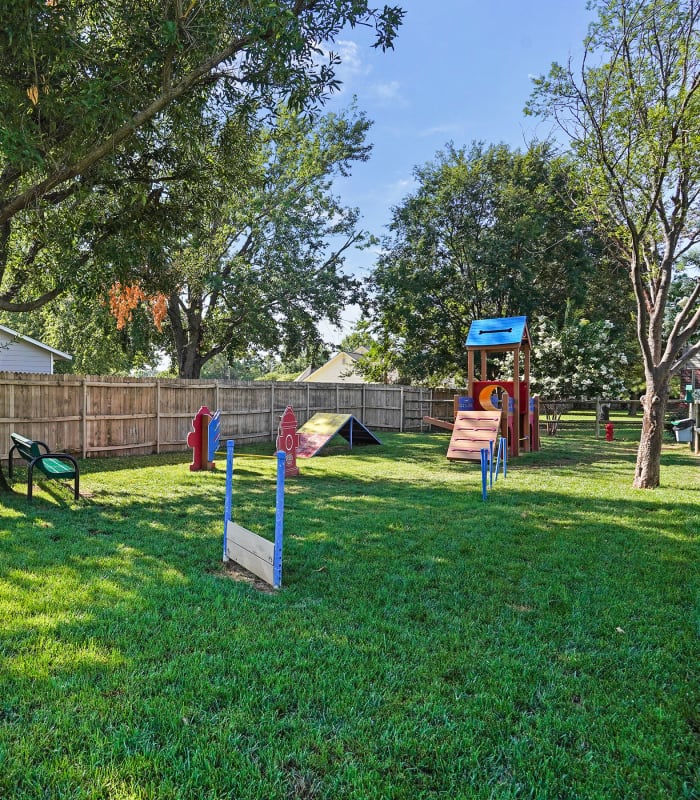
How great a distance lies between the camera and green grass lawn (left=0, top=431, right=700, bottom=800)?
1.83m

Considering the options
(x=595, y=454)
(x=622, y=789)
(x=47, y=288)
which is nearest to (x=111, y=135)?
(x=47, y=288)

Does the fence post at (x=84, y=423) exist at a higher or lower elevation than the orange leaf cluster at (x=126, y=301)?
lower

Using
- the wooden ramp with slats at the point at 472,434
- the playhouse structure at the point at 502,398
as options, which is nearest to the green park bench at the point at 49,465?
the wooden ramp with slats at the point at 472,434

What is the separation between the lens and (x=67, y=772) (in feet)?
5.82

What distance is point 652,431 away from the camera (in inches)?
286

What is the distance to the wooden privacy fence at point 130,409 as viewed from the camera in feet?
30.3

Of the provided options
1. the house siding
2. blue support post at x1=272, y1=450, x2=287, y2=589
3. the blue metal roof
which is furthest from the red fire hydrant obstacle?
the house siding

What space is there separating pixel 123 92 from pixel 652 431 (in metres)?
8.20

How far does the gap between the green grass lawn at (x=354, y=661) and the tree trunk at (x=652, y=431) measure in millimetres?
2056

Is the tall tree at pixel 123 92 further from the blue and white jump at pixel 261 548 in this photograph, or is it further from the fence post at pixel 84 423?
the blue and white jump at pixel 261 548

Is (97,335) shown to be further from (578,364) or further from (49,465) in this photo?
(578,364)

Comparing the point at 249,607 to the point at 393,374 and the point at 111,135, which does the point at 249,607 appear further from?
the point at 393,374

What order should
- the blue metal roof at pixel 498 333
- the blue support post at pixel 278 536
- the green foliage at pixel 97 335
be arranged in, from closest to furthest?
the blue support post at pixel 278 536
the blue metal roof at pixel 498 333
the green foliage at pixel 97 335

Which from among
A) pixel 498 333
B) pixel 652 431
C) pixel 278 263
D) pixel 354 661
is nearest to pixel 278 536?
pixel 354 661
